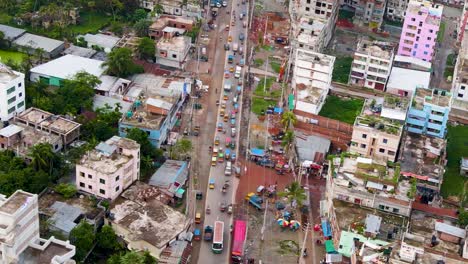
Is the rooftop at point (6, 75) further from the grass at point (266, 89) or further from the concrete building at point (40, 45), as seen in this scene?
the grass at point (266, 89)

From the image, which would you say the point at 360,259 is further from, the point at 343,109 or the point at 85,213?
the point at 343,109

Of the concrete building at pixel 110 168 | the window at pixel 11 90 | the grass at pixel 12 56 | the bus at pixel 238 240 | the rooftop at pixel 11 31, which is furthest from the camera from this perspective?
the rooftop at pixel 11 31

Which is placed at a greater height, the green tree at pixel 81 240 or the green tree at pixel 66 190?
the green tree at pixel 66 190

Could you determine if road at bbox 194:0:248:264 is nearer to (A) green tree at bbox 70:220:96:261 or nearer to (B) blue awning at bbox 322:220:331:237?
(B) blue awning at bbox 322:220:331:237

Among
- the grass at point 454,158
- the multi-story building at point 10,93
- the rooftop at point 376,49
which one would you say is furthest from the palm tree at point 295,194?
the multi-story building at point 10,93

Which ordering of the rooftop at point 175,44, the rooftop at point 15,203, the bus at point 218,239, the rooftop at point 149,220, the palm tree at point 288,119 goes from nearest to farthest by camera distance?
the rooftop at point 15,203, the rooftop at point 149,220, the bus at point 218,239, the palm tree at point 288,119, the rooftop at point 175,44

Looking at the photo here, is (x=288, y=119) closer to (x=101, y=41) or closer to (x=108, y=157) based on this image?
(x=108, y=157)
